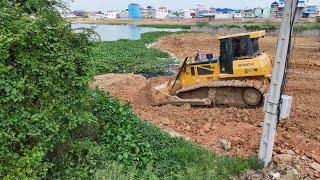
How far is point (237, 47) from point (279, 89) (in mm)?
4887

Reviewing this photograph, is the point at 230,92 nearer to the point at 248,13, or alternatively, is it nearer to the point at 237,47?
the point at 237,47

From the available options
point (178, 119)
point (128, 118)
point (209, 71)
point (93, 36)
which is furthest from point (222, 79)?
point (93, 36)

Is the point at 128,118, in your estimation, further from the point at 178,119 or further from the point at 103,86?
the point at 103,86

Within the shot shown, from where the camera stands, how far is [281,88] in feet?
22.4

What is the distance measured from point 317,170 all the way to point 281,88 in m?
1.74

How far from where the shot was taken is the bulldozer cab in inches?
446

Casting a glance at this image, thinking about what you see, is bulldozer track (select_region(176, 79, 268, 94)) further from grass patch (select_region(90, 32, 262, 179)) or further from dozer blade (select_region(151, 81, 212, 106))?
grass patch (select_region(90, 32, 262, 179))

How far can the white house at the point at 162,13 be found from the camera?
157 metres

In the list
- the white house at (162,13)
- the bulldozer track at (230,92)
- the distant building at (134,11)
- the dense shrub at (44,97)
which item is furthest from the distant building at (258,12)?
the dense shrub at (44,97)

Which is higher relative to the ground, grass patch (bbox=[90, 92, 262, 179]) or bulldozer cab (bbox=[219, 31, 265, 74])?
bulldozer cab (bbox=[219, 31, 265, 74])

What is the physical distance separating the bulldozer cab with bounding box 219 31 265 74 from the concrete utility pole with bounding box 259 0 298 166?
4.51 meters

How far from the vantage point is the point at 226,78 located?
38.7 ft

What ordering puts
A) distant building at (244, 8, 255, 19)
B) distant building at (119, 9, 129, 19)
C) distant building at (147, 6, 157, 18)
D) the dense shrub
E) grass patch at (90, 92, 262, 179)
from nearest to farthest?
the dense shrub < grass patch at (90, 92, 262, 179) < distant building at (244, 8, 255, 19) < distant building at (119, 9, 129, 19) < distant building at (147, 6, 157, 18)

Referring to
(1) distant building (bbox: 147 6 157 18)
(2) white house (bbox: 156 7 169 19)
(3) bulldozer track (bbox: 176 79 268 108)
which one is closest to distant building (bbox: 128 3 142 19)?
(1) distant building (bbox: 147 6 157 18)
